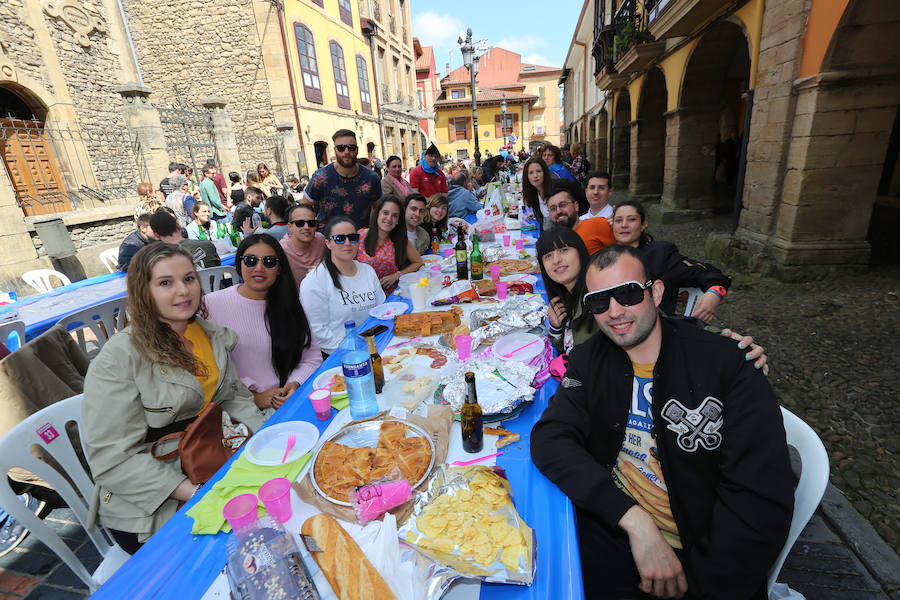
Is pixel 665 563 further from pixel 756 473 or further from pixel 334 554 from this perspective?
pixel 334 554

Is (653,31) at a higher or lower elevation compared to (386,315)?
higher

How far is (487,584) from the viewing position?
1135 millimetres

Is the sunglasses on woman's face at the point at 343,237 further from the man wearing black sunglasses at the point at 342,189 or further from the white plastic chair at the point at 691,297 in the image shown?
the white plastic chair at the point at 691,297

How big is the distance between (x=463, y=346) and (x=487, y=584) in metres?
1.23

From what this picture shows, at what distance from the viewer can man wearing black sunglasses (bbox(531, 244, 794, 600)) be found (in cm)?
137

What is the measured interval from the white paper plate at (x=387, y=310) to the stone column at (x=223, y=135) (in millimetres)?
12271

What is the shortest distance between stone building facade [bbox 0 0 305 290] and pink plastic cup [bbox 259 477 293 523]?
363 inches

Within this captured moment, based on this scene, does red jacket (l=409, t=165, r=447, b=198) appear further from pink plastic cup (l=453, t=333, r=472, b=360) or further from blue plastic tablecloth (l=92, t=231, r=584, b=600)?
blue plastic tablecloth (l=92, t=231, r=584, b=600)

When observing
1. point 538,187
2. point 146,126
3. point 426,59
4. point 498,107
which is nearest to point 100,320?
point 538,187

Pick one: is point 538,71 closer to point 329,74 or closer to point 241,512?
point 329,74

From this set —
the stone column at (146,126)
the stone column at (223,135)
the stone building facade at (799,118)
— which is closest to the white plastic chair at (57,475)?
the stone building facade at (799,118)

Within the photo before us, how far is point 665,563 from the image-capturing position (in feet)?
4.46

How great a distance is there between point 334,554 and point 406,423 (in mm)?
594

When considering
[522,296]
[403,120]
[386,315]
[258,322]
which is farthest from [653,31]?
[403,120]
